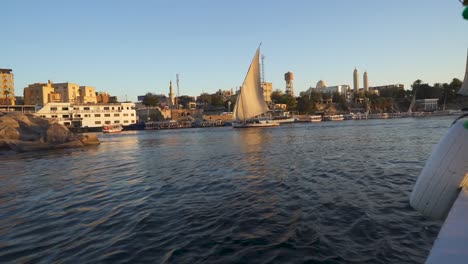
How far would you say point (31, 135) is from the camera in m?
37.5

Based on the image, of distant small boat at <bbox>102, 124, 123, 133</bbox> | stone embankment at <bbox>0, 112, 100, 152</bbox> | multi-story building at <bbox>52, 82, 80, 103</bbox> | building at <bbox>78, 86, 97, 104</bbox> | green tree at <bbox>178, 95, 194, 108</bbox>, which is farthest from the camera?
green tree at <bbox>178, 95, 194, 108</bbox>

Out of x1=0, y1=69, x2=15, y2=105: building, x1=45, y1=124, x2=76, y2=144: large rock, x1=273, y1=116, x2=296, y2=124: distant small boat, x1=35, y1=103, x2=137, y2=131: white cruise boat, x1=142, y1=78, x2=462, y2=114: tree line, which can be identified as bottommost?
x1=45, y1=124, x2=76, y2=144: large rock

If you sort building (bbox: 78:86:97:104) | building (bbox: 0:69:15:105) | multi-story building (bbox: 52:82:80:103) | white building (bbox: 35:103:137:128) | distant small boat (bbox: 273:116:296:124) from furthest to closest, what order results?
1. building (bbox: 78:86:97:104)
2. multi-story building (bbox: 52:82:80:103)
3. building (bbox: 0:69:15:105)
4. distant small boat (bbox: 273:116:296:124)
5. white building (bbox: 35:103:137:128)

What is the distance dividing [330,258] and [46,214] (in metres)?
9.16

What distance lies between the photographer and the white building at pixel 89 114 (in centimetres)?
9612

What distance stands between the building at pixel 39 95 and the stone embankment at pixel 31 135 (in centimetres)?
9689

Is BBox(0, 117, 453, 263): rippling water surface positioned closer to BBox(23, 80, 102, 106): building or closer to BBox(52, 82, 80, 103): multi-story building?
BBox(23, 80, 102, 106): building

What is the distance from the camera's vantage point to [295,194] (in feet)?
35.0

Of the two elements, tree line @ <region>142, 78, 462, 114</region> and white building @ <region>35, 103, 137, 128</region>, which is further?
tree line @ <region>142, 78, 462, 114</region>

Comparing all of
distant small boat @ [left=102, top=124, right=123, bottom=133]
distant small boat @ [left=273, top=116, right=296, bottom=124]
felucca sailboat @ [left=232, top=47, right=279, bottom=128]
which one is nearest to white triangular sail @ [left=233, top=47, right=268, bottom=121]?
felucca sailboat @ [left=232, top=47, right=279, bottom=128]

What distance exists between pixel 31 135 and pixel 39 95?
104 metres

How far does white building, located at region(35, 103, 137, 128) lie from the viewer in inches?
3784

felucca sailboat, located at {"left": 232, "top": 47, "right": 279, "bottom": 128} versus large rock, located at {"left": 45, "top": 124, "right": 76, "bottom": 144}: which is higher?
felucca sailboat, located at {"left": 232, "top": 47, "right": 279, "bottom": 128}

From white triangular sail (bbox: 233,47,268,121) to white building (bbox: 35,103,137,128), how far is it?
50.2m
